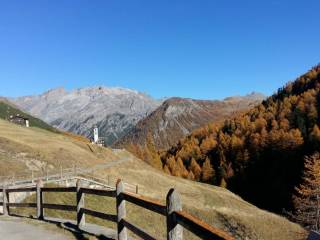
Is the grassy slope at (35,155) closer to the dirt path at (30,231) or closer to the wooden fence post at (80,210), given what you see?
the dirt path at (30,231)

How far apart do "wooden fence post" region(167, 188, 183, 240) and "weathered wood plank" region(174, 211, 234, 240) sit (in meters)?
0.15

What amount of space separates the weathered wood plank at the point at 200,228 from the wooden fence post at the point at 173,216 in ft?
0.49

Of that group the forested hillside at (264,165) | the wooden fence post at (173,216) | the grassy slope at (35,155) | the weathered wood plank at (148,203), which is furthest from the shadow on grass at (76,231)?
the forested hillside at (264,165)

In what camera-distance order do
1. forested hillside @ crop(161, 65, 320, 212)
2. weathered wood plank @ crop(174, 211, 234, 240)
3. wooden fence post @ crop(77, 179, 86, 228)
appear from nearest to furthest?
weathered wood plank @ crop(174, 211, 234, 240)
wooden fence post @ crop(77, 179, 86, 228)
forested hillside @ crop(161, 65, 320, 212)

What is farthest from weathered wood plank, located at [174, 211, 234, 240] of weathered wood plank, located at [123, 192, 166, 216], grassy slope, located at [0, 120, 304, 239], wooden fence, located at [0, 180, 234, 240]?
grassy slope, located at [0, 120, 304, 239]

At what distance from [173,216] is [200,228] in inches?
70.0

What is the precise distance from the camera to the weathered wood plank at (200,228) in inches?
262

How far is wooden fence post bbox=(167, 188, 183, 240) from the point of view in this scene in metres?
9.08

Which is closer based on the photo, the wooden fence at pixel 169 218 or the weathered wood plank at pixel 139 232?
the wooden fence at pixel 169 218

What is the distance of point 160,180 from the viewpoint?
88.8 m

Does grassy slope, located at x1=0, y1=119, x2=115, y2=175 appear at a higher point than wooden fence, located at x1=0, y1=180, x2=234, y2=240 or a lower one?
lower

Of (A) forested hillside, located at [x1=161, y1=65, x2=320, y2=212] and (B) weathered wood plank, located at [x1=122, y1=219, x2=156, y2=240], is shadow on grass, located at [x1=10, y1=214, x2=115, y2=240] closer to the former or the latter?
(B) weathered wood plank, located at [x1=122, y1=219, x2=156, y2=240]

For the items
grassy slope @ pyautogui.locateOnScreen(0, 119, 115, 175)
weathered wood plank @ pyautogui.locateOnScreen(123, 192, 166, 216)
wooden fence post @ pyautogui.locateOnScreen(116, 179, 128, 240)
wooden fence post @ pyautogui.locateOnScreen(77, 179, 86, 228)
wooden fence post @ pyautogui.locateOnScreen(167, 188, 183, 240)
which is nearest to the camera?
wooden fence post @ pyautogui.locateOnScreen(167, 188, 183, 240)

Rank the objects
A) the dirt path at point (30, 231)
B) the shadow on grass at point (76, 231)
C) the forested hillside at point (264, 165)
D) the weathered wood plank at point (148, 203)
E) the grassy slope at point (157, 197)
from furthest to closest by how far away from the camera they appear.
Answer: the forested hillside at point (264, 165) < the grassy slope at point (157, 197) < the dirt path at point (30, 231) < the shadow on grass at point (76, 231) < the weathered wood plank at point (148, 203)
